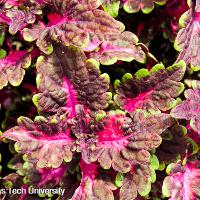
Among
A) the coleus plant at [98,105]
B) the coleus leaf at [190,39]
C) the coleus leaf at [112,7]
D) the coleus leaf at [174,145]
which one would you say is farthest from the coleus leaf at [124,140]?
the coleus leaf at [112,7]

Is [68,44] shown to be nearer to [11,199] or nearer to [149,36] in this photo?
[149,36]

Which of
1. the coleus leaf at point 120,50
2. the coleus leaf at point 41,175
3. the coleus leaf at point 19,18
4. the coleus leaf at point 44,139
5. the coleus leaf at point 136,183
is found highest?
the coleus leaf at point 19,18

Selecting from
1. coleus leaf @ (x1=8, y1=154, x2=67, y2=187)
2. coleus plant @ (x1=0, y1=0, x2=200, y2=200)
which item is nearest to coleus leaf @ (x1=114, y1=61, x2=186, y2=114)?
coleus plant @ (x1=0, y1=0, x2=200, y2=200)

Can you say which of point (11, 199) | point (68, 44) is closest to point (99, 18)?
point (68, 44)

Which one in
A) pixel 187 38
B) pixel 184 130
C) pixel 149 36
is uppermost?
pixel 187 38

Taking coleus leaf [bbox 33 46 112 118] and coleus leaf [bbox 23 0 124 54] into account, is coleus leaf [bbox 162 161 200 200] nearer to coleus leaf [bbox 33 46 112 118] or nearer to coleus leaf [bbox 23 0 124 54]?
coleus leaf [bbox 33 46 112 118]

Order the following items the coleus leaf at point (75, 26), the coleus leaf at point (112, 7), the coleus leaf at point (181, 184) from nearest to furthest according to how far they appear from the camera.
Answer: the coleus leaf at point (75, 26)
the coleus leaf at point (181, 184)
the coleus leaf at point (112, 7)

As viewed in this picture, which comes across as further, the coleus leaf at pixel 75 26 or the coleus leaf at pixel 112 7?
the coleus leaf at pixel 112 7

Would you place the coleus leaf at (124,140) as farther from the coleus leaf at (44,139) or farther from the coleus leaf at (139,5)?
the coleus leaf at (139,5)
